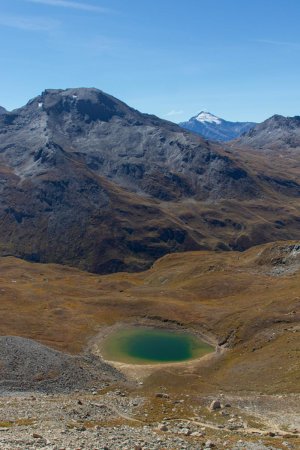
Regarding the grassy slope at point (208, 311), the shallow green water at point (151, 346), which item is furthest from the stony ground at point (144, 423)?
the shallow green water at point (151, 346)

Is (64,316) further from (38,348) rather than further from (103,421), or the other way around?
(103,421)

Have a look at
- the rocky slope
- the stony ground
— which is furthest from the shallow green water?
the stony ground

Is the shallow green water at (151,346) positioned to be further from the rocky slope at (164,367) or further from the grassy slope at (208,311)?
the grassy slope at (208,311)

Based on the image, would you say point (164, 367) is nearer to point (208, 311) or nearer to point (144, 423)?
point (208, 311)

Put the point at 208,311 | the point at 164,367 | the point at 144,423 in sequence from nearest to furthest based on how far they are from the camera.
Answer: the point at 144,423
the point at 164,367
the point at 208,311

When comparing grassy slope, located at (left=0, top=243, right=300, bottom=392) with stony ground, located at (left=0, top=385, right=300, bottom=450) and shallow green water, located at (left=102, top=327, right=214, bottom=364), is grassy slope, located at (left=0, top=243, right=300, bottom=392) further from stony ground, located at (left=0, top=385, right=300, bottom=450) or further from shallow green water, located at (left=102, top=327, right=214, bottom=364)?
stony ground, located at (left=0, top=385, right=300, bottom=450)

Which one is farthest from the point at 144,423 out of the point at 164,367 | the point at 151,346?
the point at 151,346
